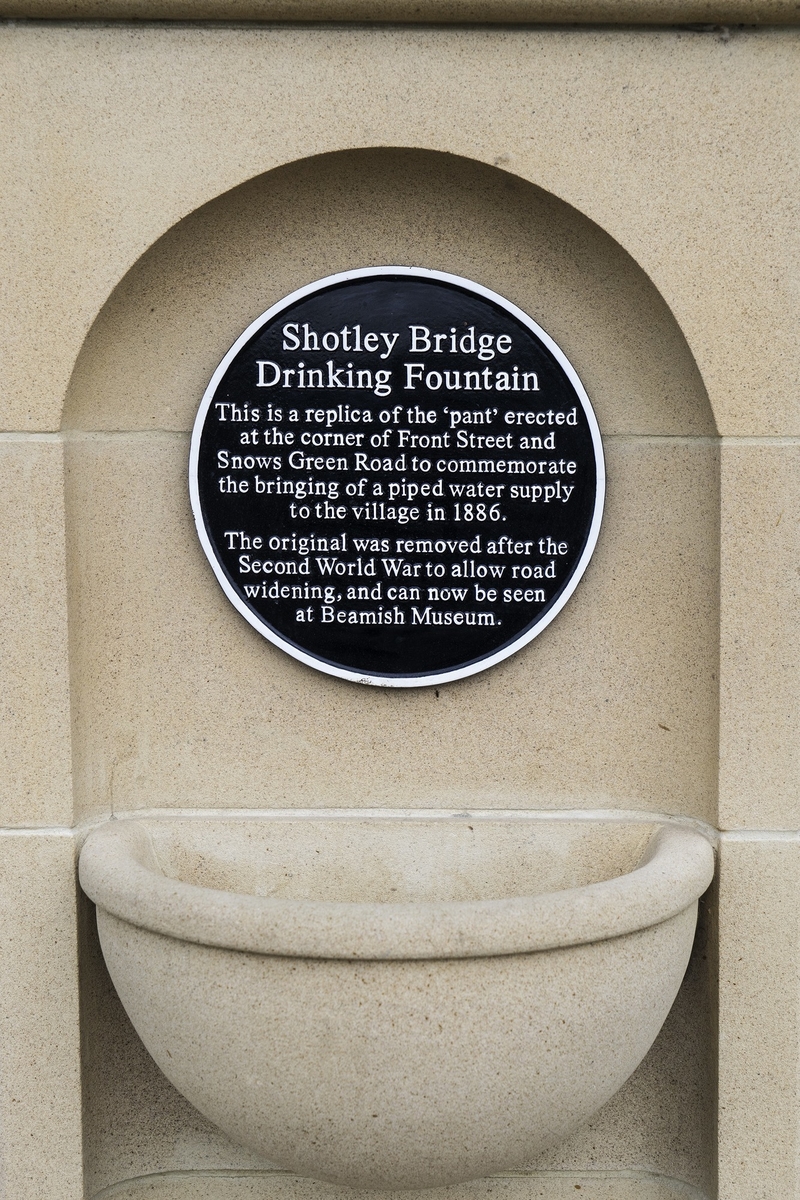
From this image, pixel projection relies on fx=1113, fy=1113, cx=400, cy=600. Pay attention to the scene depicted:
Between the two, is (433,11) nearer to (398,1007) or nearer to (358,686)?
(358,686)

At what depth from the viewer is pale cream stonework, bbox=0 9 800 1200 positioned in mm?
2930

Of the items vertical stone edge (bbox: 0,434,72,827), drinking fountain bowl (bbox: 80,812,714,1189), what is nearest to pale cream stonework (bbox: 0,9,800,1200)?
vertical stone edge (bbox: 0,434,72,827)

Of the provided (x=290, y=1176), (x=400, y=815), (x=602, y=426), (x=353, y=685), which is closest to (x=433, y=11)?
(x=602, y=426)

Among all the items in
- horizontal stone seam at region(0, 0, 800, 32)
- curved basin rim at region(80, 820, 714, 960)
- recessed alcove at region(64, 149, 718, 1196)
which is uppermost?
horizontal stone seam at region(0, 0, 800, 32)

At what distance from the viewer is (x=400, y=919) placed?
99.2 inches

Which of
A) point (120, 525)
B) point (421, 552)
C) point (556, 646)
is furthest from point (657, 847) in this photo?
point (120, 525)

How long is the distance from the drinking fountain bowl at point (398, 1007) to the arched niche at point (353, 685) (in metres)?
0.44

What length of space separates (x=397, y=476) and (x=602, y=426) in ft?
1.99

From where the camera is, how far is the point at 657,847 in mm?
3025

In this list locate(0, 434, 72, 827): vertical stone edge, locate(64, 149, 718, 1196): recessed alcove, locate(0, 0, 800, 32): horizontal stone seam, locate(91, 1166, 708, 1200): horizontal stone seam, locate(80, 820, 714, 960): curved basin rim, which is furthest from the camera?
locate(91, 1166, 708, 1200): horizontal stone seam

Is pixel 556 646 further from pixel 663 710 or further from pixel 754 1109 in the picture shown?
pixel 754 1109

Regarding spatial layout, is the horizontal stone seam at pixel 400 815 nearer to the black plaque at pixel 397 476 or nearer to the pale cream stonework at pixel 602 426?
the pale cream stonework at pixel 602 426

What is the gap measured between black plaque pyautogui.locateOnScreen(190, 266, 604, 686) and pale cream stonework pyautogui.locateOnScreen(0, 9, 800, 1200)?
9cm

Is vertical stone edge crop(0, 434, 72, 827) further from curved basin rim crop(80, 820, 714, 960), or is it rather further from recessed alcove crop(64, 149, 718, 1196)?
curved basin rim crop(80, 820, 714, 960)
